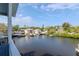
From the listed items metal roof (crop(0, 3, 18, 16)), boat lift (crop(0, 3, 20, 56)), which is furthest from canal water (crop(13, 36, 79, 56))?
metal roof (crop(0, 3, 18, 16))

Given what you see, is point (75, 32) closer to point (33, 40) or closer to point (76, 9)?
point (76, 9)

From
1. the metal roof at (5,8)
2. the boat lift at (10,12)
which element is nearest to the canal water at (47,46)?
the boat lift at (10,12)

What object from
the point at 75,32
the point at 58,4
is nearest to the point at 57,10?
the point at 58,4

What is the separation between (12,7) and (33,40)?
1.59 ft

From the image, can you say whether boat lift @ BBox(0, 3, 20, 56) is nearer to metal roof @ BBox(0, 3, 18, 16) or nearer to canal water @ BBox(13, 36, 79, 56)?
metal roof @ BBox(0, 3, 18, 16)

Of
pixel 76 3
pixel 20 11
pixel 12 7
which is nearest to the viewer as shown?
pixel 76 3

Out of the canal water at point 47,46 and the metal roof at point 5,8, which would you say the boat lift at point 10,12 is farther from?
the canal water at point 47,46

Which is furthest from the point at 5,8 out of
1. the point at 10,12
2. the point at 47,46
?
the point at 47,46

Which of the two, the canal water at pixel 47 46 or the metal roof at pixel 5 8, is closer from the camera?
the canal water at pixel 47 46

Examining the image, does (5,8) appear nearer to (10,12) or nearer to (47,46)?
(10,12)

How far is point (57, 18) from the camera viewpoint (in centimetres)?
238

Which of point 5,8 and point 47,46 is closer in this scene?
point 47,46

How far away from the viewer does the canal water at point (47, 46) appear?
7.83 feet

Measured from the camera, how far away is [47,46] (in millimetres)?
2436
